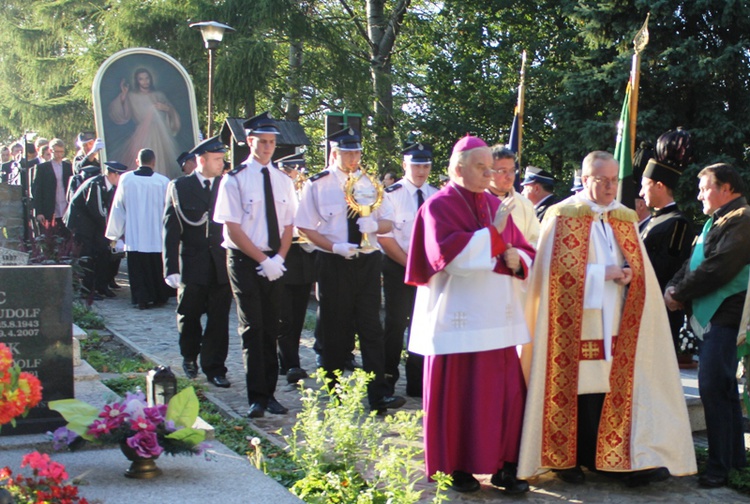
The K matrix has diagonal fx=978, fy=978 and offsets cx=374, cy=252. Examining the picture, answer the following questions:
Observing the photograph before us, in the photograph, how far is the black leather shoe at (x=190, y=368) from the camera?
887 cm

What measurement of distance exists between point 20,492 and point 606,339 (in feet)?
11.4

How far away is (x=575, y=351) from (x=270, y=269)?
2.46 meters

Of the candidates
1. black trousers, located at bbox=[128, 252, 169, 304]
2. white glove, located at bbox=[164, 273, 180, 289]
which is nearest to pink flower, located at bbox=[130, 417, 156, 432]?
white glove, located at bbox=[164, 273, 180, 289]

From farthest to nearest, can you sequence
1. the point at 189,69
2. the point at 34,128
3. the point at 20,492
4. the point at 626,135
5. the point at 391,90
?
the point at 34,128 < the point at 391,90 < the point at 189,69 < the point at 626,135 < the point at 20,492

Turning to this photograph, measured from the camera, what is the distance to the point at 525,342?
5945mm

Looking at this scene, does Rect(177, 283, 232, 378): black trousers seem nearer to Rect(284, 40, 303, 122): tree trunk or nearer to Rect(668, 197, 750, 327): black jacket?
Rect(668, 197, 750, 327): black jacket

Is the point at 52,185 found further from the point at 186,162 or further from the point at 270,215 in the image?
the point at 270,215

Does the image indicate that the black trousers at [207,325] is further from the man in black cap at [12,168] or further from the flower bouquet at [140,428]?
the man in black cap at [12,168]

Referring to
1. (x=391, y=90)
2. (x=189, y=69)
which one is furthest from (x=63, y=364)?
(x=391, y=90)

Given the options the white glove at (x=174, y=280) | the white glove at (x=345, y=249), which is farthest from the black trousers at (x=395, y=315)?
the white glove at (x=174, y=280)

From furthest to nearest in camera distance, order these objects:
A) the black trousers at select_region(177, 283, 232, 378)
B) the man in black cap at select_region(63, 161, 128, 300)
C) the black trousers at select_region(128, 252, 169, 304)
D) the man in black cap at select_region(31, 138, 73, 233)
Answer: the man in black cap at select_region(31, 138, 73, 233) → the man in black cap at select_region(63, 161, 128, 300) → the black trousers at select_region(128, 252, 169, 304) → the black trousers at select_region(177, 283, 232, 378)

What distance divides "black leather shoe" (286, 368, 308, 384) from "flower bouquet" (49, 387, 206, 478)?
337 cm

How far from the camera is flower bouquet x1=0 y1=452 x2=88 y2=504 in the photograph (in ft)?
14.2

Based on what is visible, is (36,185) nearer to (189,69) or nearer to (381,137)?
(189,69)
